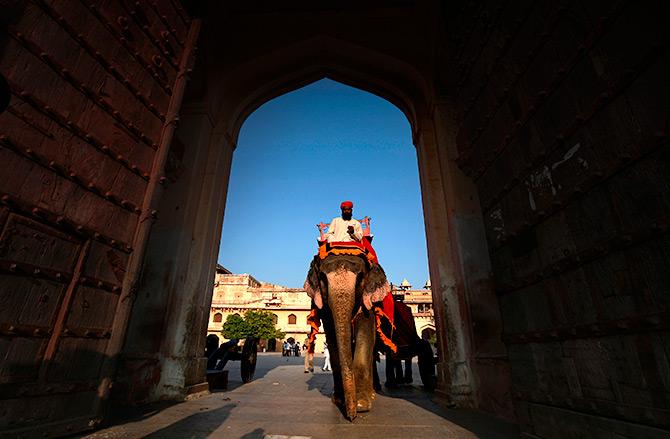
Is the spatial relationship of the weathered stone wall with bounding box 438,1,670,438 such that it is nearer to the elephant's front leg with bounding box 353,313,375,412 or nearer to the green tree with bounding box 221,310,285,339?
Answer: the elephant's front leg with bounding box 353,313,375,412

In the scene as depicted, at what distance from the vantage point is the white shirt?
4.75 metres

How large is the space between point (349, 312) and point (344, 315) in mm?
79

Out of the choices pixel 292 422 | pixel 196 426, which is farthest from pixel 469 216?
pixel 196 426

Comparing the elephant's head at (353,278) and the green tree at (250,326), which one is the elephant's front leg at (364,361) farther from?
the green tree at (250,326)

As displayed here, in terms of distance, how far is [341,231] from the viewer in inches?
192

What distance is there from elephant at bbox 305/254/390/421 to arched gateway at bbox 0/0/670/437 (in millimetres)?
1406

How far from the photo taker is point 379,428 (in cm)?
309

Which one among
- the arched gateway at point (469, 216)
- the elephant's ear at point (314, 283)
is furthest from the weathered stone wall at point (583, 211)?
the elephant's ear at point (314, 283)

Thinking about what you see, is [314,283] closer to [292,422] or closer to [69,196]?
[292,422]

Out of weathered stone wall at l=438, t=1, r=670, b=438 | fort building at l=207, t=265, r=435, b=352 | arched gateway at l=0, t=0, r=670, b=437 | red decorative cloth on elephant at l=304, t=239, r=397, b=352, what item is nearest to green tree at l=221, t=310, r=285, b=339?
fort building at l=207, t=265, r=435, b=352

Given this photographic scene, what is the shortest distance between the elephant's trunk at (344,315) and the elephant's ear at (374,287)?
1.89 ft

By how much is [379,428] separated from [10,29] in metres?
4.68

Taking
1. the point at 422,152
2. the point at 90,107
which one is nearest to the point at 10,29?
the point at 90,107

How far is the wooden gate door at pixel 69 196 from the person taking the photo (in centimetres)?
227
